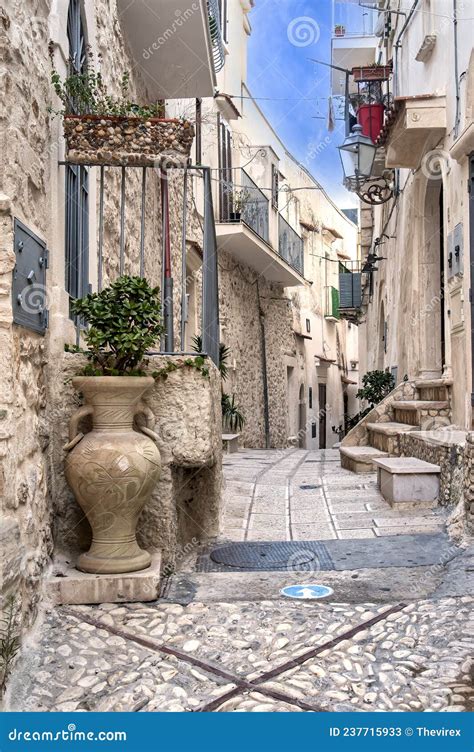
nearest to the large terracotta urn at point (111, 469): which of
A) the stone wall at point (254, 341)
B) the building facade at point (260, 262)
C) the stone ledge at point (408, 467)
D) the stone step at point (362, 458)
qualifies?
the stone ledge at point (408, 467)

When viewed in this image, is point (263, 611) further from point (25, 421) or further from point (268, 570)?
point (25, 421)

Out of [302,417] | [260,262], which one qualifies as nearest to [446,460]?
[260,262]

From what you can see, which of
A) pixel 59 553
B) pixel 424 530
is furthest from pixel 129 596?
pixel 424 530

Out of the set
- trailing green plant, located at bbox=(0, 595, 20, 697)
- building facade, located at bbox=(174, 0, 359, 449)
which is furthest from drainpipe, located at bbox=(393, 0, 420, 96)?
trailing green plant, located at bbox=(0, 595, 20, 697)

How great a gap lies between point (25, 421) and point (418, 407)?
5684 millimetres

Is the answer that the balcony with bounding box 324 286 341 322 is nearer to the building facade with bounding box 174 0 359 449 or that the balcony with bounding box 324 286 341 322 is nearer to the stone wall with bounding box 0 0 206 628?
the building facade with bounding box 174 0 359 449

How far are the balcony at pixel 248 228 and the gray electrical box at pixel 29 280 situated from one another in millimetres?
7494

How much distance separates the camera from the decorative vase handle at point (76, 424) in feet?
11.6

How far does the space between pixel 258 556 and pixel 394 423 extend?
15.8 ft

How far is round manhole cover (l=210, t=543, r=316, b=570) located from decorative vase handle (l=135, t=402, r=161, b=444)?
97cm

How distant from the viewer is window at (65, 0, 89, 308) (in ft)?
13.9

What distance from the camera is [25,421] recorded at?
3096mm

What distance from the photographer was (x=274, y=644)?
291 cm

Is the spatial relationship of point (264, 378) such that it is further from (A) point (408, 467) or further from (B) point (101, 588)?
(B) point (101, 588)
